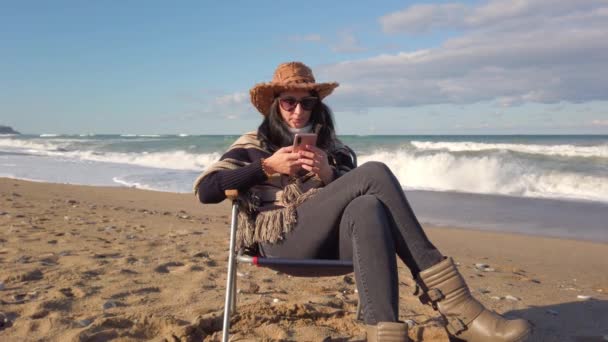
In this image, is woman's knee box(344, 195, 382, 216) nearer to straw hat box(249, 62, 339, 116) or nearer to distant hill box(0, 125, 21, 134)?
straw hat box(249, 62, 339, 116)

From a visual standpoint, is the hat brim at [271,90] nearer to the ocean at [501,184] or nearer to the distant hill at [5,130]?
the ocean at [501,184]

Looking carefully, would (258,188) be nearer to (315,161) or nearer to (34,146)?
(315,161)

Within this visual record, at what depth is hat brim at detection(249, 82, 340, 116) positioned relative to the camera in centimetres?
277

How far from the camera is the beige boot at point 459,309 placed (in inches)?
81.2

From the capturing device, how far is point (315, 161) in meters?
2.54

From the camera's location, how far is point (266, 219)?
2.48 metres

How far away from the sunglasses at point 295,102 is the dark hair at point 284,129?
0.06 meters

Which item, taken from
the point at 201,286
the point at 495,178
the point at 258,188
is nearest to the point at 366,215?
the point at 258,188

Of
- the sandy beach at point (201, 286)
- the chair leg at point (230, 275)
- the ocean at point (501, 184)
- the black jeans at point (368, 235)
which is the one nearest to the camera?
the black jeans at point (368, 235)

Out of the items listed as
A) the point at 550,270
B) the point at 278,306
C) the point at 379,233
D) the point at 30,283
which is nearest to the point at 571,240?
the point at 550,270

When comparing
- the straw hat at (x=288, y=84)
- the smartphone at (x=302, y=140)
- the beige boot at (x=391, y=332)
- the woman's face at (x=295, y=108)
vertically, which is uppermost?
the straw hat at (x=288, y=84)

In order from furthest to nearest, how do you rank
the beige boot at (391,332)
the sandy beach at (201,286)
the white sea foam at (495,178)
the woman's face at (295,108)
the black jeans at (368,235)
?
1. the white sea foam at (495,178)
2. the woman's face at (295,108)
3. the sandy beach at (201,286)
4. the black jeans at (368,235)
5. the beige boot at (391,332)

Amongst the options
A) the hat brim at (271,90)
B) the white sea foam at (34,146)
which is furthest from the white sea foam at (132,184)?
the white sea foam at (34,146)

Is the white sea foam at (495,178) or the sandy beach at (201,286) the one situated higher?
the white sea foam at (495,178)
